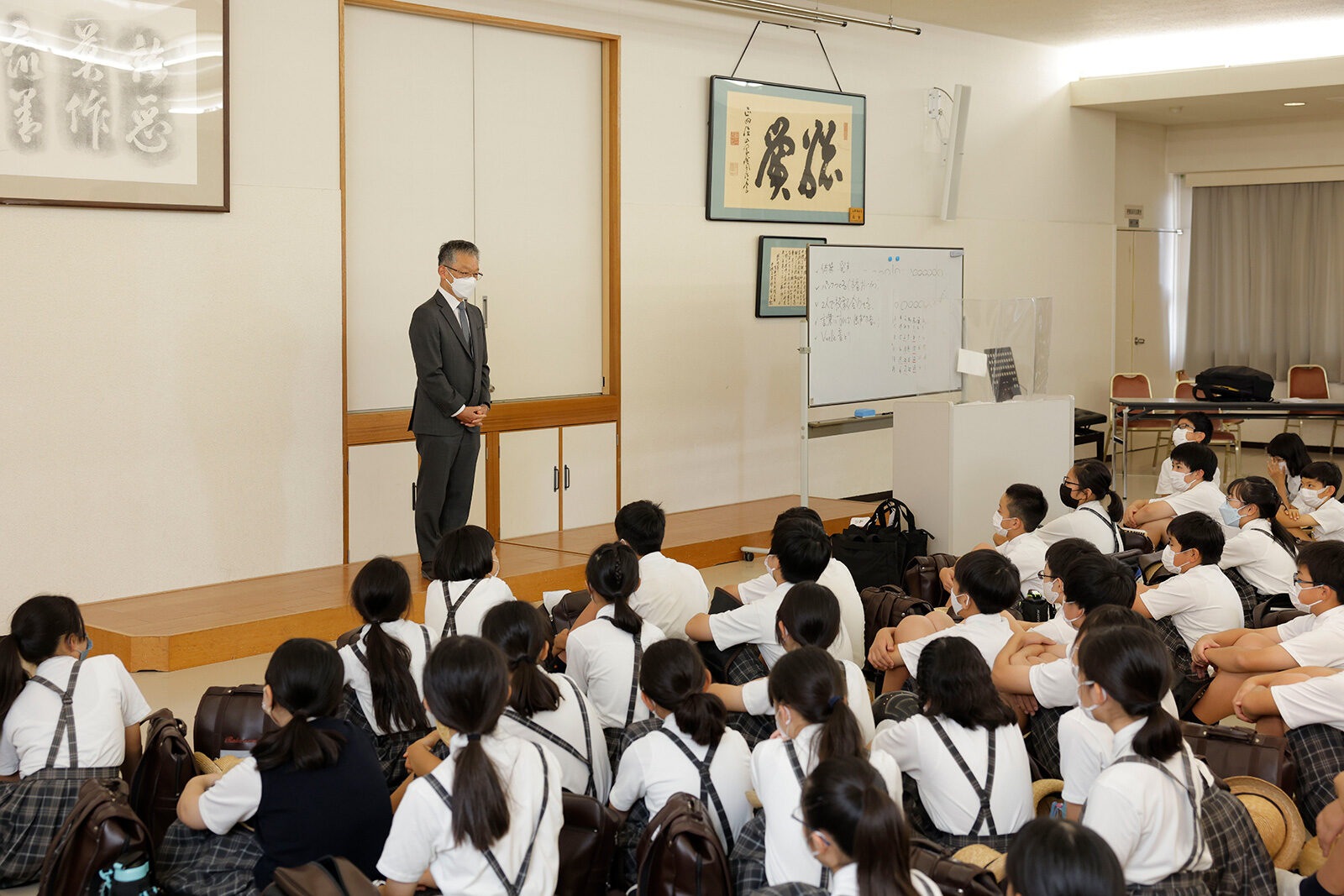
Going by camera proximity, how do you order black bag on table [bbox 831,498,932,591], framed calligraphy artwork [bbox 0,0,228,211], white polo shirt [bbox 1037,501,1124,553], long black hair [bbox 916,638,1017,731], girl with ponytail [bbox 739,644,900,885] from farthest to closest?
black bag on table [bbox 831,498,932,591] → framed calligraphy artwork [bbox 0,0,228,211] → white polo shirt [bbox 1037,501,1124,553] → long black hair [bbox 916,638,1017,731] → girl with ponytail [bbox 739,644,900,885]

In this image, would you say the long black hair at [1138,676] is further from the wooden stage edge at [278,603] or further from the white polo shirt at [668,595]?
the wooden stage edge at [278,603]

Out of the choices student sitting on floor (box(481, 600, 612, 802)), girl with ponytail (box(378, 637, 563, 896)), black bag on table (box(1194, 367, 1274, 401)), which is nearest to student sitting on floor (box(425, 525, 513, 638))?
student sitting on floor (box(481, 600, 612, 802))

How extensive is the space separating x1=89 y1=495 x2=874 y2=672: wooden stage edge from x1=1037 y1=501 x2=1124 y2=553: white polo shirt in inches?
88.6

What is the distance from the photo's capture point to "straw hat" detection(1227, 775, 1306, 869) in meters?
2.84

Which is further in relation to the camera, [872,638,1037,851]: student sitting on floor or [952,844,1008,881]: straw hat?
[872,638,1037,851]: student sitting on floor

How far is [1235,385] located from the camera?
974cm

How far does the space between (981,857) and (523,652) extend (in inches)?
42.6

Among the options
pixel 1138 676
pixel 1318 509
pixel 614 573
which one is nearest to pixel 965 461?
pixel 1318 509

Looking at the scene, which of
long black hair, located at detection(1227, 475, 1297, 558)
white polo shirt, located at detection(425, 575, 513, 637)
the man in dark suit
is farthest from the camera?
the man in dark suit

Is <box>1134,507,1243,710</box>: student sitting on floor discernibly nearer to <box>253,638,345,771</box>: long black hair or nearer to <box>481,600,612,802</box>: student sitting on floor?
<box>481,600,612,802</box>: student sitting on floor

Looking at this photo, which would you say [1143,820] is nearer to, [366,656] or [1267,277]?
[366,656]

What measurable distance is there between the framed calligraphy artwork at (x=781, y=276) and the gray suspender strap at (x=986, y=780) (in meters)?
5.96

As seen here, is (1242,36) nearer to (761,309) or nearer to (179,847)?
(761,309)

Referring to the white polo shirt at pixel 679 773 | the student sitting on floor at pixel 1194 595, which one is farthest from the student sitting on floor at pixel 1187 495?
the white polo shirt at pixel 679 773
